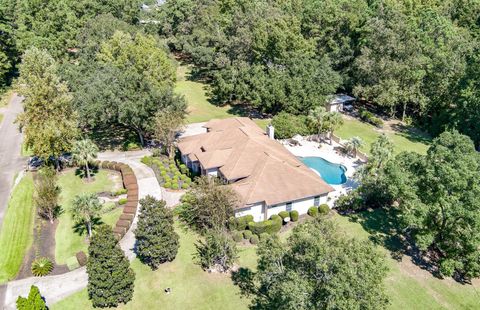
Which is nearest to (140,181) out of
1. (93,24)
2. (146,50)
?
(146,50)

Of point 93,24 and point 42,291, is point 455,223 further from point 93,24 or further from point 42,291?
point 93,24

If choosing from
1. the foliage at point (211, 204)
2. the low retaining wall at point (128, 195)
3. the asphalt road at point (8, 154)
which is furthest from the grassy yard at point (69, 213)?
the foliage at point (211, 204)

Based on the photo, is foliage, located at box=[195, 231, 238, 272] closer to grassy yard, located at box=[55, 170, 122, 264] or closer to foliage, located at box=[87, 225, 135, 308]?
foliage, located at box=[87, 225, 135, 308]

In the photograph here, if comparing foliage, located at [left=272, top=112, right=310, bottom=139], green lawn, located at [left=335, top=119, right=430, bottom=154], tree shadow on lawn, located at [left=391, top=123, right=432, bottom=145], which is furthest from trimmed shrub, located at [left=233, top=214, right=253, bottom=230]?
tree shadow on lawn, located at [left=391, top=123, right=432, bottom=145]

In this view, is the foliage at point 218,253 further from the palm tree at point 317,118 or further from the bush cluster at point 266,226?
the palm tree at point 317,118

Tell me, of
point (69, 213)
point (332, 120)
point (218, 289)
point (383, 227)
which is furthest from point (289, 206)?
point (69, 213)

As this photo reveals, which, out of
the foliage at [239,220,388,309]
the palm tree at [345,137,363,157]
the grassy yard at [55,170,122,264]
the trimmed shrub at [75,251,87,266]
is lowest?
the grassy yard at [55,170,122,264]
